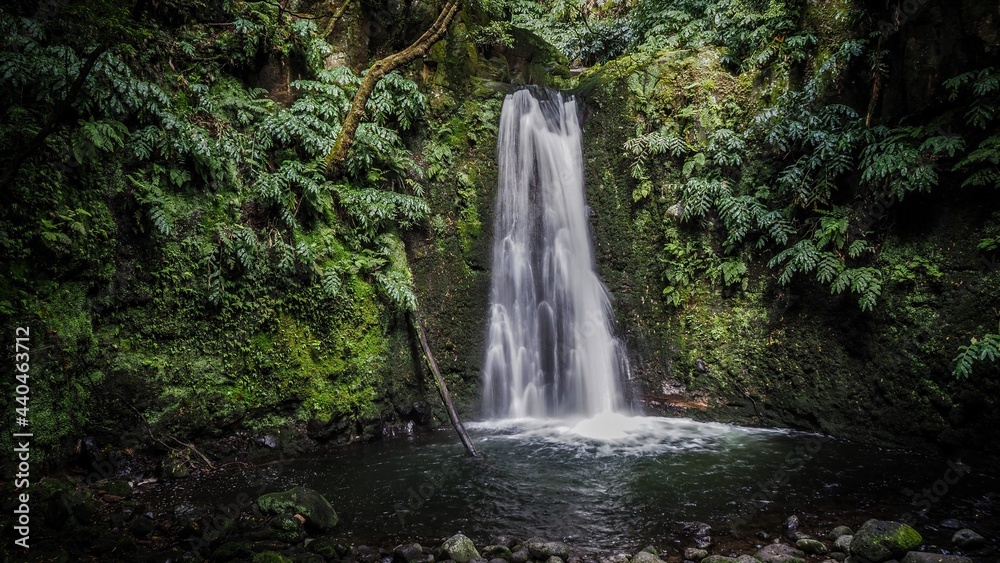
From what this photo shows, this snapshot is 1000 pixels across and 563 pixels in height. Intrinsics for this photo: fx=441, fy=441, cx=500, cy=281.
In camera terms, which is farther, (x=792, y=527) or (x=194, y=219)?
(x=194, y=219)

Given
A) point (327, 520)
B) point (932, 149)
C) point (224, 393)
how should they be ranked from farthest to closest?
point (224, 393) < point (932, 149) < point (327, 520)

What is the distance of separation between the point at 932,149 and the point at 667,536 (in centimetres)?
547

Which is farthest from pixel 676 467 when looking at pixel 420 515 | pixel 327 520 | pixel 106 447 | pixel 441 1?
pixel 441 1

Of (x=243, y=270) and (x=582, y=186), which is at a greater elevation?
(x=582, y=186)

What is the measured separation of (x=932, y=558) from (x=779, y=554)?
1004 millimetres

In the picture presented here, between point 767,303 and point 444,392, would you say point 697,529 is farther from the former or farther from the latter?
point 767,303

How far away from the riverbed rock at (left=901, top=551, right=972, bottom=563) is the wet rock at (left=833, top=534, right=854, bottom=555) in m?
0.33

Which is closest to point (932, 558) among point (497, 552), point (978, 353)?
point (978, 353)

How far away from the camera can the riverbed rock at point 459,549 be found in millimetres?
3592

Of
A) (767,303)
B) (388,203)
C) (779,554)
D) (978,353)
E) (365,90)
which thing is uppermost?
(365,90)

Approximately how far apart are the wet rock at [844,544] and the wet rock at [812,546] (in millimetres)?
106

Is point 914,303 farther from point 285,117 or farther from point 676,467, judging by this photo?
point 285,117

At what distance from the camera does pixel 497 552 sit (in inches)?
145

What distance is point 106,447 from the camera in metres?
4.88
